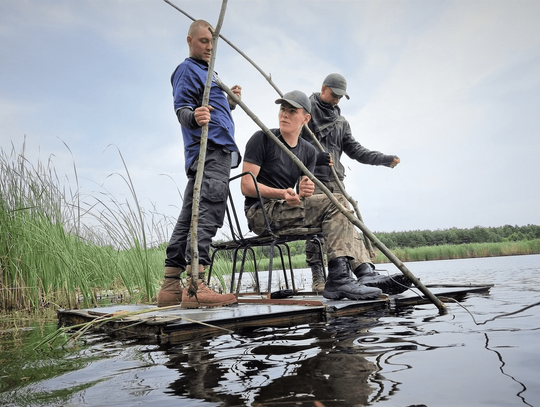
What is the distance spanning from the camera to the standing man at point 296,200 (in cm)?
355

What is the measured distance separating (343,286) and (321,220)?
54 cm

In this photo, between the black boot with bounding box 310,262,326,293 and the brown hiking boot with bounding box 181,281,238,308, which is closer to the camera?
the brown hiking boot with bounding box 181,281,238,308

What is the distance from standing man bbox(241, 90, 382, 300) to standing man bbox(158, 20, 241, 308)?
0.35m

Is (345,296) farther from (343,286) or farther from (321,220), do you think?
(321,220)

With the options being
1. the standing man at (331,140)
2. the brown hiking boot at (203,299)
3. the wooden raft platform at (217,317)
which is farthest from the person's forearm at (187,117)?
the standing man at (331,140)

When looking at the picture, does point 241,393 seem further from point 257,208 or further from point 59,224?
point 59,224

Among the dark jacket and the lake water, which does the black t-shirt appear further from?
the lake water

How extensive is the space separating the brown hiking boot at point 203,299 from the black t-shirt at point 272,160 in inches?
40.8

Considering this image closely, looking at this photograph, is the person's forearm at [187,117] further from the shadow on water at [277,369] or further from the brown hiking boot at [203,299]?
the shadow on water at [277,369]

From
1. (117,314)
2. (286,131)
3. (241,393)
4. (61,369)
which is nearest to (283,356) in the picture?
(241,393)

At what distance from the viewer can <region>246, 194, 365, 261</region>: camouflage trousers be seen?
11.6 feet

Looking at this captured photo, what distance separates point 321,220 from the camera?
3760 mm

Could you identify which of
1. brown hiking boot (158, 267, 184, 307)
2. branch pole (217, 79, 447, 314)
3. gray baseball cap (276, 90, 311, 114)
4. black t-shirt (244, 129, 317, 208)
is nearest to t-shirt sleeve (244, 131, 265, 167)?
black t-shirt (244, 129, 317, 208)

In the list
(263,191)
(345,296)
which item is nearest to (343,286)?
(345,296)
